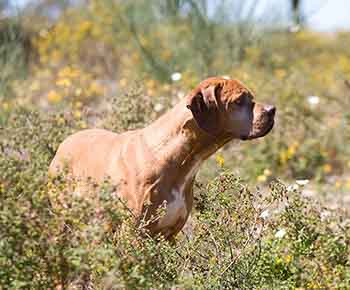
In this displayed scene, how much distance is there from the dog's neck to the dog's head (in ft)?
0.28

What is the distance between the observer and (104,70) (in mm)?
16594

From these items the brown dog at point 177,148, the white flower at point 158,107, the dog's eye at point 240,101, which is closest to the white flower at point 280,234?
the brown dog at point 177,148

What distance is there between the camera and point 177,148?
19.0ft

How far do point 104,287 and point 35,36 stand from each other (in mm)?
14370

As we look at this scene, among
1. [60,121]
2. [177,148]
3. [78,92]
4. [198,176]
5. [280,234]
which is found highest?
[280,234]

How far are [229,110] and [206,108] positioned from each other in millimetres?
254

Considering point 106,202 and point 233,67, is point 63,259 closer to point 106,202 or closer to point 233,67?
point 106,202

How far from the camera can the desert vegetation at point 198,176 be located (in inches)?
161

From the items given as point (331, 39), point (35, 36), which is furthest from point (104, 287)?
point (331, 39)

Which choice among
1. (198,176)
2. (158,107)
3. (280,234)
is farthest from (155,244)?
(158,107)

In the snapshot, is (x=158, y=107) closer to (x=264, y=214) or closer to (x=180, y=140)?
(x=180, y=140)

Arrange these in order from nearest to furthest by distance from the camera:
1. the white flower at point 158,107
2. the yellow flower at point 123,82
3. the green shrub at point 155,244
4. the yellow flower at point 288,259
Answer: the green shrub at point 155,244, the yellow flower at point 288,259, the white flower at point 158,107, the yellow flower at point 123,82

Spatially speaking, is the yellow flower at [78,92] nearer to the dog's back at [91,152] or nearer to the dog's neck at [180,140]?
the dog's back at [91,152]

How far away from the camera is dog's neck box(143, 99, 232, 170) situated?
19.0 ft
